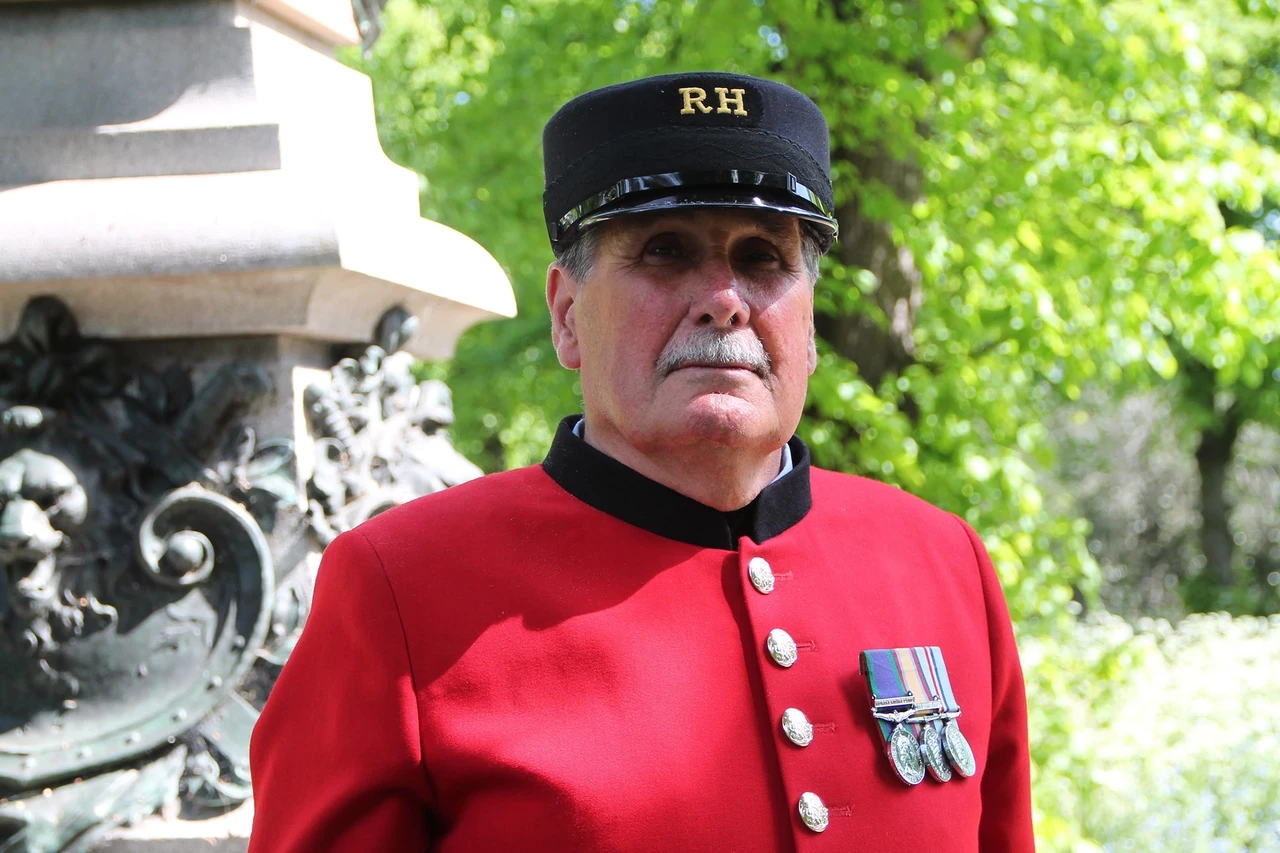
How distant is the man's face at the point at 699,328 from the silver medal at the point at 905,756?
1.32ft

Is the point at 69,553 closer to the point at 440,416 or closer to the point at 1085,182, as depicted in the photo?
the point at 440,416

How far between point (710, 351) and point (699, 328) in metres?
0.03

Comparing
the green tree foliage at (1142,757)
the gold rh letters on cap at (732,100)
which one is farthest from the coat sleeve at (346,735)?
the green tree foliage at (1142,757)

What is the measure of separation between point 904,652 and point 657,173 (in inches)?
27.9

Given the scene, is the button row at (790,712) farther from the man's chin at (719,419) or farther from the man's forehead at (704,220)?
the man's forehead at (704,220)

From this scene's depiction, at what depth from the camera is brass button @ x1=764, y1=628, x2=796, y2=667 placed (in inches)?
68.9

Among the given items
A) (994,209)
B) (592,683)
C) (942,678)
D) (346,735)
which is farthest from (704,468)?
(994,209)

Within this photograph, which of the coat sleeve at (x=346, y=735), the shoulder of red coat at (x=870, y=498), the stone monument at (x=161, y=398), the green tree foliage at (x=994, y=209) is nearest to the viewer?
the coat sleeve at (x=346, y=735)

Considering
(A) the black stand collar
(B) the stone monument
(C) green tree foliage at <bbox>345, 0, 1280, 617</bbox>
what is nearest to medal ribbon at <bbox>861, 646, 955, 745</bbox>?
(A) the black stand collar

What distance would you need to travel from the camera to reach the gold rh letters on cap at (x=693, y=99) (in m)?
1.83

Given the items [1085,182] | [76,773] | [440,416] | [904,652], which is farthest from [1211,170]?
[76,773]

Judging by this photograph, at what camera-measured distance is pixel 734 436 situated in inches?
68.3

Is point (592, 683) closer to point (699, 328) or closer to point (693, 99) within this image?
point (699, 328)

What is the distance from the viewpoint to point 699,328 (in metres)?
1.74
